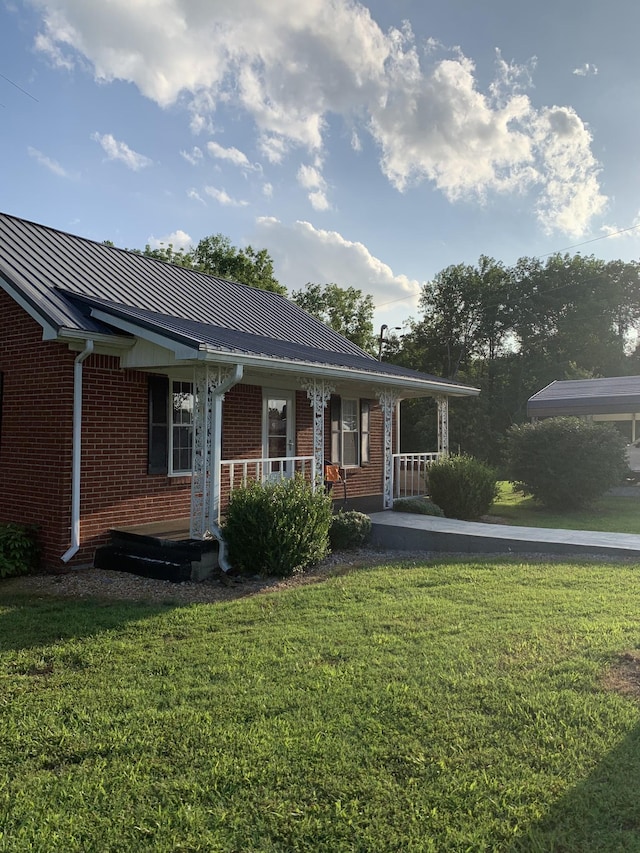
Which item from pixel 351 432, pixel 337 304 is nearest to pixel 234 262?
pixel 337 304

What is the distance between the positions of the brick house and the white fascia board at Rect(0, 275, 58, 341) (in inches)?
0.7

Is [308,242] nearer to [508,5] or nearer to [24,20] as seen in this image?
[508,5]

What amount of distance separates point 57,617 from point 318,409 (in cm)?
492

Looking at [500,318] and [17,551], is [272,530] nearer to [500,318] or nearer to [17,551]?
[17,551]

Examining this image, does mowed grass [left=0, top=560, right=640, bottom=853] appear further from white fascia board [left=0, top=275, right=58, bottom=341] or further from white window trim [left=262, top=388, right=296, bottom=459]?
white window trim [left=262, top=388, right=296, bottom=459]

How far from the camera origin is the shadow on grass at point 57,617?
16.6 feet

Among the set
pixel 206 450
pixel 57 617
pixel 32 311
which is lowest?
A: pixel 57 617

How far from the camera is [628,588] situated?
6242 millimetres

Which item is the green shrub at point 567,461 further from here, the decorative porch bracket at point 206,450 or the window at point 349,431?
the decorative porch bracket at point 206,450

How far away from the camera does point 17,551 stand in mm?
7645

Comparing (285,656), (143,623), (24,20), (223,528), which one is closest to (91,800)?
(285,656)

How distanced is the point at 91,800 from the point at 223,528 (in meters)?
4.74

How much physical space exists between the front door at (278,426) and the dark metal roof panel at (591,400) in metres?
11.2

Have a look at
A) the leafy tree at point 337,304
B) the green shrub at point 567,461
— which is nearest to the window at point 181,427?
the green shrub at point 567,461
